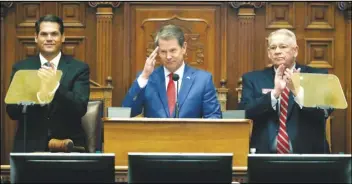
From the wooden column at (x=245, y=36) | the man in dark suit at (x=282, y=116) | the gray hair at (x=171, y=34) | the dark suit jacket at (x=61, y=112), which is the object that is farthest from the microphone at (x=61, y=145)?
the wooden column at (x=245, y=36)

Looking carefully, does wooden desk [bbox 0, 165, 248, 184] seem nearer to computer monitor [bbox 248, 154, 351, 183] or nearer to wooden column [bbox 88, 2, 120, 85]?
computer monitor [bbox 248, 154, 351, 183]

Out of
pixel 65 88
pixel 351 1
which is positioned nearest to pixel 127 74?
pixel 65 88

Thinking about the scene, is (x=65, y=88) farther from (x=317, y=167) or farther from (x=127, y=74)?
(x=317, y=167)

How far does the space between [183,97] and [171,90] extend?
0.10 metres

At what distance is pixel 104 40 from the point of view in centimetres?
693

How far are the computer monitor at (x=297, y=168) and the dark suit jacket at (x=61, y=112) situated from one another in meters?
1.82

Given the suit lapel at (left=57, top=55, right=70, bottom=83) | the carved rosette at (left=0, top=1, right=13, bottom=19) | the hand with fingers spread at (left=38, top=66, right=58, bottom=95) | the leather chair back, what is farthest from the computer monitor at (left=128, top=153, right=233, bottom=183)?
the carved rosette at (left=0, top=1, right=13, bottom=19)

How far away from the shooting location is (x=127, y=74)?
22.8 feet

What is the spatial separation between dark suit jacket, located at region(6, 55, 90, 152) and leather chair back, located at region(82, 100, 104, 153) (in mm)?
65

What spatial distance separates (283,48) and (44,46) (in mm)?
1543

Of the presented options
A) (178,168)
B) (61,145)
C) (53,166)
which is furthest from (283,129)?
(53,166)

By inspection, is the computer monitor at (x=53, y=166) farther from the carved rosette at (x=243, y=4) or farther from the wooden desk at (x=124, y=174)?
the carved rosette at (x=243, y=4)

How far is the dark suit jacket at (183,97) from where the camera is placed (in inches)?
214

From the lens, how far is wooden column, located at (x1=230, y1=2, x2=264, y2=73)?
272 inches
